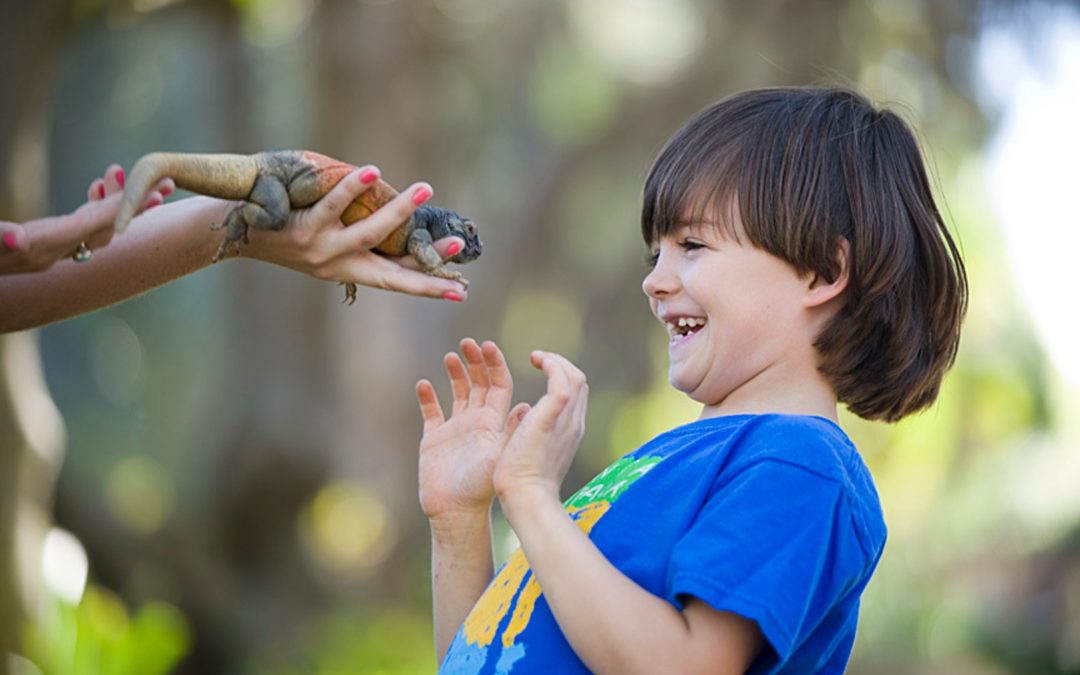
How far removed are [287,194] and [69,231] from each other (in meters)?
0.41

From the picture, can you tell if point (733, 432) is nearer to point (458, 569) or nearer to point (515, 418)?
point (515, 418)

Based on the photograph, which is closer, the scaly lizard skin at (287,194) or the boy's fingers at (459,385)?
the scaly lizard skin at (287,194)

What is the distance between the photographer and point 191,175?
237cm

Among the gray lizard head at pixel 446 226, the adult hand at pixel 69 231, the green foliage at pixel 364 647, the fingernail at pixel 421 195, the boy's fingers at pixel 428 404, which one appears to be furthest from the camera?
the green foliage at pixel 364 647

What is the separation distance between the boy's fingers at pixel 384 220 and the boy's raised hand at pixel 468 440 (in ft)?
0.94

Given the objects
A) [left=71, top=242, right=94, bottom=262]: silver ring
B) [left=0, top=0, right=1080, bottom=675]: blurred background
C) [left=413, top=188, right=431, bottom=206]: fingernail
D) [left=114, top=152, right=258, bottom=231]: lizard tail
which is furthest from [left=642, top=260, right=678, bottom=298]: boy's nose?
[left=0, top=0, right=1080, bottom=675]: blurred background

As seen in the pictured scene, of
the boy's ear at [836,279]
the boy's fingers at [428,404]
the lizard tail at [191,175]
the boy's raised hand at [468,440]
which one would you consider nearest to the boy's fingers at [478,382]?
the boy's raised hand at [468,440]

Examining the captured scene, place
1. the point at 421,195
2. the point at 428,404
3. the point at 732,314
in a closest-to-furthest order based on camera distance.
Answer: the point at 732,314, the point at 421,195, the point at 428,404

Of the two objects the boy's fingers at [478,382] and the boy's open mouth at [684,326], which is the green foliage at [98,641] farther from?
the boy's open mouth at [684,326]

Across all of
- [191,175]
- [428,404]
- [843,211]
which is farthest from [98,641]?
[843,211]

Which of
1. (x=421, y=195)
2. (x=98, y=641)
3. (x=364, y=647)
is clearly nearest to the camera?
(x=421, y=195)

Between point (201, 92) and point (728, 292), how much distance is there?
12486 mm

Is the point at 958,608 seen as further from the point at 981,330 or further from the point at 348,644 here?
the point at 348,644

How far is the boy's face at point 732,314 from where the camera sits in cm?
235
